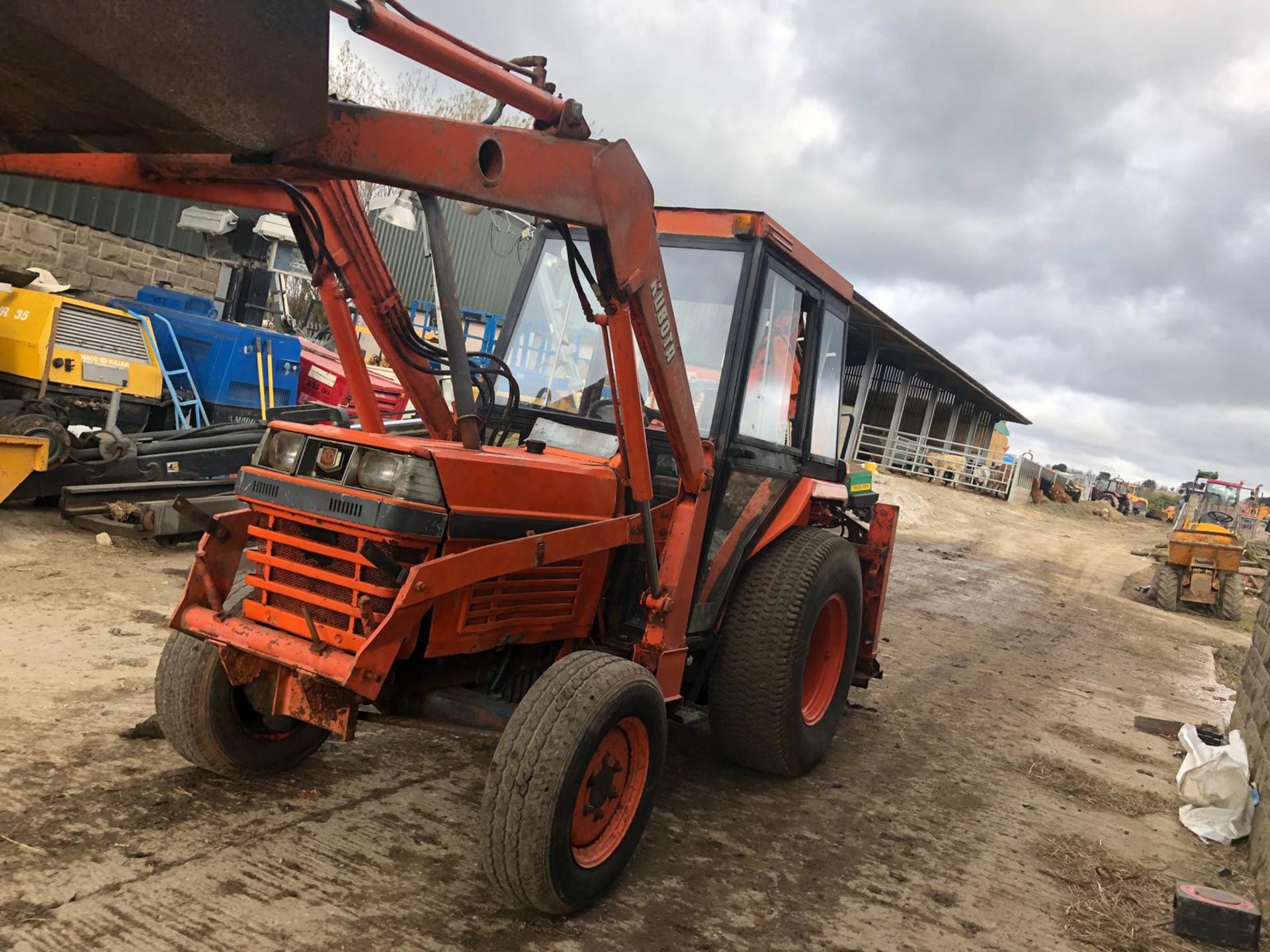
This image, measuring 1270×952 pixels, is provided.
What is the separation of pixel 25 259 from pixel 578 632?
987cm

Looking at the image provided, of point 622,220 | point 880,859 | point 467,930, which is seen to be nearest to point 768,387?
point 622,220

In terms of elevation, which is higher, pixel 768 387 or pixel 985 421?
pixel 985 421

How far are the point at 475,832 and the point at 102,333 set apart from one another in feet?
21.1

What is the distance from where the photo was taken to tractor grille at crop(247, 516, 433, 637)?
9.41ft

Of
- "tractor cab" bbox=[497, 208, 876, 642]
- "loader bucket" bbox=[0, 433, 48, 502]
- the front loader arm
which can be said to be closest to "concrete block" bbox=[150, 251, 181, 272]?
"loader bucket" bbox=[0, 433, 48, 502]

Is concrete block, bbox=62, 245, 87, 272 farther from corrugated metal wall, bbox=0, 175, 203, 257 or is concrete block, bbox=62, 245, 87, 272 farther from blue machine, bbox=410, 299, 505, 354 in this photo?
blue machine, bbox=410, 299, 505, 354

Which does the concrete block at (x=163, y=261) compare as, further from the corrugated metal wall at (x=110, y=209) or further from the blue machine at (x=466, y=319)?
the blue machine at (x=466, y=319)

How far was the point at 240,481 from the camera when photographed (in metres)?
3.11

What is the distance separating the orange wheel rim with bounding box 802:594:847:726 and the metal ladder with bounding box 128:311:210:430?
238 inches

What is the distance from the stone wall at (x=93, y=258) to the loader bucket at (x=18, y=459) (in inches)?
119

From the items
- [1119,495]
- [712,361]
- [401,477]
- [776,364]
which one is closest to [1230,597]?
[776,364]

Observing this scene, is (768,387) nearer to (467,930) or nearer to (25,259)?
(467,930)

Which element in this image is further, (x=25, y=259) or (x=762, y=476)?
(x=25, y=259)

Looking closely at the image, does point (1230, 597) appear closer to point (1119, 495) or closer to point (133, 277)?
point (133, 277)
